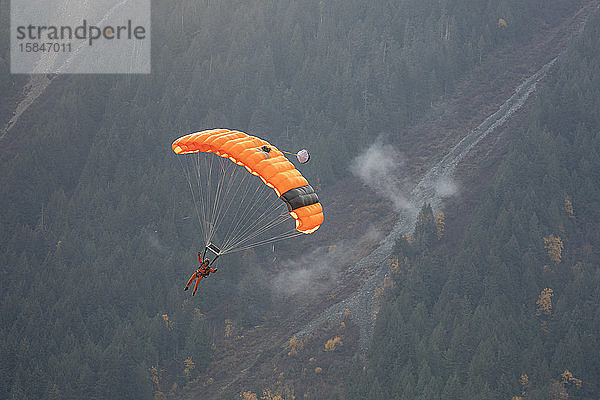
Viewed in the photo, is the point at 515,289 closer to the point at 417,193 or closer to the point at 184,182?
the point at 417,193

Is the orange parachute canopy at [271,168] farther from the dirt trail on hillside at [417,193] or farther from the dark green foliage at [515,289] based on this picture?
the dirt trail on hillside at [417,193]

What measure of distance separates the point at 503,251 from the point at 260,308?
982 inches

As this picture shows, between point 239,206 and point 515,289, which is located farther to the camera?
point 239,206

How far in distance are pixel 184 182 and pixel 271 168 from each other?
5801cm

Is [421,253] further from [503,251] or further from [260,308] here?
[260,308]

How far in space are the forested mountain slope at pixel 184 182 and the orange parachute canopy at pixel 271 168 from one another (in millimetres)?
32280

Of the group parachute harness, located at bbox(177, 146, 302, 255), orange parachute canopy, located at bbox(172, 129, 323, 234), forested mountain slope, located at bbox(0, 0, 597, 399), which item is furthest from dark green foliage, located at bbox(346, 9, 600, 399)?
orange parachute canopy, located at bbox(172, 129, 323, 234)

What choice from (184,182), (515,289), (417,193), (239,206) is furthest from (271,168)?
(184,182)

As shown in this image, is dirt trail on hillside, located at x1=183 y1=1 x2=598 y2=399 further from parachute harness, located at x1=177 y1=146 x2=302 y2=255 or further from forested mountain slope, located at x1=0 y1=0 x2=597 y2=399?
parachute harness, located at x1=177 y1=146 x2=302 y2=255

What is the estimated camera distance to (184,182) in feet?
314

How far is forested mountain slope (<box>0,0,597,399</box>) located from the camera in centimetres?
7394

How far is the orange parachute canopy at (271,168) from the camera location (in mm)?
37938

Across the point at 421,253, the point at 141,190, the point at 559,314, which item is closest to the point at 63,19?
the point at 141,190

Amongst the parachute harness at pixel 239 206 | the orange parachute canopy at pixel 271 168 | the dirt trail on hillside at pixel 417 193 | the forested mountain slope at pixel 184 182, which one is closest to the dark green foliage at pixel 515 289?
the forested mountain slope at pixel 184 182
